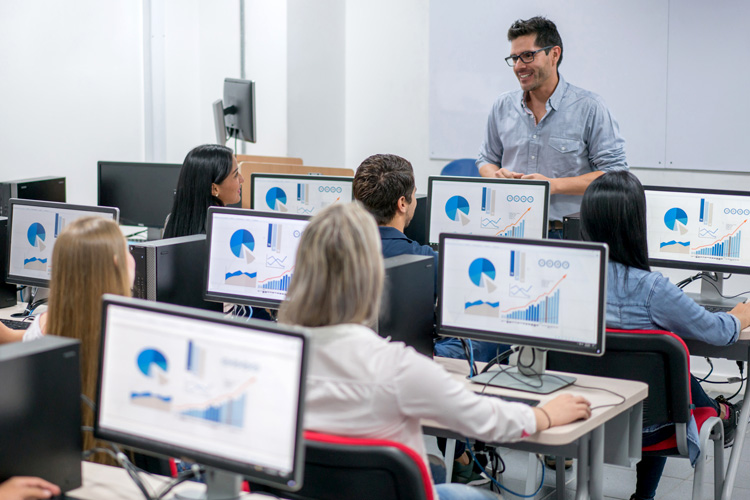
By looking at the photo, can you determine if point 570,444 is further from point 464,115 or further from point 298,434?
point 464,115

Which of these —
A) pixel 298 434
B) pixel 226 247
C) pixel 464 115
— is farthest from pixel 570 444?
pixel 464 115

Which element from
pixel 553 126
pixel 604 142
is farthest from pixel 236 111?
pixel 604 142

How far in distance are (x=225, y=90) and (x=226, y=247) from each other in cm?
280

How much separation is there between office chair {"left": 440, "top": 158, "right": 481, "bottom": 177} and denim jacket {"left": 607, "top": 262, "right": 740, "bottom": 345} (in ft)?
9.47

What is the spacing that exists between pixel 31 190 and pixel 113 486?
295 centimetres

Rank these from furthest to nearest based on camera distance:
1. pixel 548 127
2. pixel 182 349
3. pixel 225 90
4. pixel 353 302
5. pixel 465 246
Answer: pixel 225 90 → pixel 548 127 → pixel 465 246 → pixel 353 302 → pixel 182 349

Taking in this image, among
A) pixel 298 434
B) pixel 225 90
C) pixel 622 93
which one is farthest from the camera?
pixel 225 90

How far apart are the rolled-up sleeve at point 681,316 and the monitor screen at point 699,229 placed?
0.71 m

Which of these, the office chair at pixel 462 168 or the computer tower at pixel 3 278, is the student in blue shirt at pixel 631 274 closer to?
the computer tower at pixel 3 278

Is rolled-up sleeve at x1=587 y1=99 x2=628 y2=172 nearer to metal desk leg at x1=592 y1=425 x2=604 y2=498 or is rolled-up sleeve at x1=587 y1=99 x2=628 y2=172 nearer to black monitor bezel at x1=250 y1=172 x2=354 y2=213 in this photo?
black monitor bezel at x1=250 y1=172 x2=354 y2=213

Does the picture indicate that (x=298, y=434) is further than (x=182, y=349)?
No

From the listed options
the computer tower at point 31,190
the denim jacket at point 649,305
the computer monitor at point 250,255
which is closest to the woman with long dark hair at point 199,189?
the computer monitor at point 250,255

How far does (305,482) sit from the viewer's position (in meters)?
1.77

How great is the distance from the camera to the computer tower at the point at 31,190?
426cm
